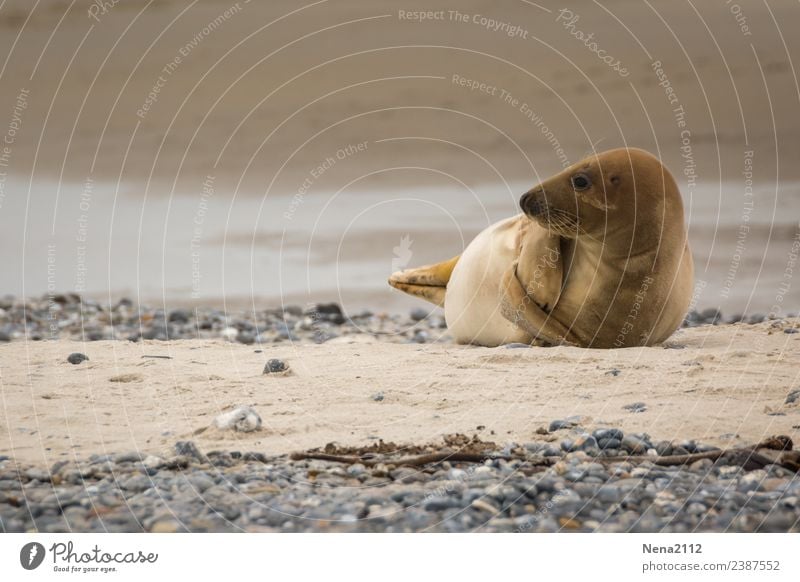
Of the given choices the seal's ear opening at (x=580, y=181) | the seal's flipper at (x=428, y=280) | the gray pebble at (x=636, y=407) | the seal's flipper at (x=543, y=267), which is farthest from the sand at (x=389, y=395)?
the seal's ear opening at (x=580, y=181)

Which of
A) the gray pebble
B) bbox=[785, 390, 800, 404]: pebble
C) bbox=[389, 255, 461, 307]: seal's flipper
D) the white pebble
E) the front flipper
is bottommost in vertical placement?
the gray pebble

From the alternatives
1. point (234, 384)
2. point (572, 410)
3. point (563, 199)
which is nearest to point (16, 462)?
point (234, 384)

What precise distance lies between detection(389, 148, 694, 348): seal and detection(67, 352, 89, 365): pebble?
3.47m

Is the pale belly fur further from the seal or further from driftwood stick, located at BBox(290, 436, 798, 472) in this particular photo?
driftwood stick, located at BBox(290, 436, 798, 472)

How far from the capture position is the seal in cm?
816

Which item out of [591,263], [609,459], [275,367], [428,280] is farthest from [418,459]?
[428,280]

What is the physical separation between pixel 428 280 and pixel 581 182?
283 centimetres

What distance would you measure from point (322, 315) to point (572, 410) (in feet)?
24.5

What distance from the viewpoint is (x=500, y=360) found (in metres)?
8.45

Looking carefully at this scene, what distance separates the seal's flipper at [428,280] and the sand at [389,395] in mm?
1048

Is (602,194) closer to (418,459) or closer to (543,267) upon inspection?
(543,267)

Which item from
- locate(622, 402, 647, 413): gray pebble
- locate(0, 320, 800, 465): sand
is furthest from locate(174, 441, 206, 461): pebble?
locate(622, 402, 647, 413): gray pebble

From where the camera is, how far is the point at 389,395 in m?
7.48

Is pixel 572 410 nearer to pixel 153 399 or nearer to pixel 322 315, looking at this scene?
pixel 153 399
